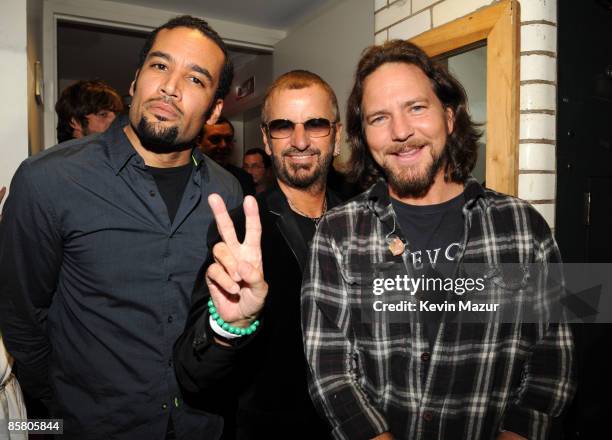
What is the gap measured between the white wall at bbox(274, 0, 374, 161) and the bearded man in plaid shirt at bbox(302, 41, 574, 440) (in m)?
2.43

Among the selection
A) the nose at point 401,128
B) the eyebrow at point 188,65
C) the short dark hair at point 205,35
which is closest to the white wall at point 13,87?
the short dark hair at point 205,35

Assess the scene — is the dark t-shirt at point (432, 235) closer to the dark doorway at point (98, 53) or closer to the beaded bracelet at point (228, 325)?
the beaded bracelet at point (228, 325)

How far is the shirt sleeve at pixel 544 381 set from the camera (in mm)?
1341

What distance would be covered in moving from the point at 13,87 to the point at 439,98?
2232mm

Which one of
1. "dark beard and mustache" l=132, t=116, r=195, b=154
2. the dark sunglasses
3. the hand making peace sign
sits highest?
the dark sunglasses

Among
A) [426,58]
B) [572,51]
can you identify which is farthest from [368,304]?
[572,51]

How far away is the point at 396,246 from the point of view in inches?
58.1

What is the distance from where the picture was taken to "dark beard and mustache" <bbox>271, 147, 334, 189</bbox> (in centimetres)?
195

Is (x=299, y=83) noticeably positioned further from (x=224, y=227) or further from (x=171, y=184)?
(x=224, y=227)

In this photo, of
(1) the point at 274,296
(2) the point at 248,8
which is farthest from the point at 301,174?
(2) the point at 248,8

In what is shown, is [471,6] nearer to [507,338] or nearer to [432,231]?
[432,231]

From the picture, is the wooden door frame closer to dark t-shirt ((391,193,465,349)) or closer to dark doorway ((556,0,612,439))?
dark doorway ((556,0,612,439))

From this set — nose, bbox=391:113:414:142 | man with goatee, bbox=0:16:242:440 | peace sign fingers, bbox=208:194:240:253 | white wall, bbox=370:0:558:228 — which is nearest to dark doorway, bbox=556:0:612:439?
white wall, bbox=370:0:558:228

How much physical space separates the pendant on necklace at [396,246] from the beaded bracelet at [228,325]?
508 millimetres
